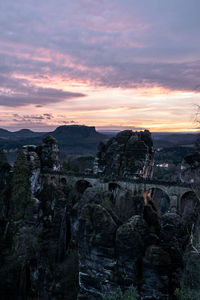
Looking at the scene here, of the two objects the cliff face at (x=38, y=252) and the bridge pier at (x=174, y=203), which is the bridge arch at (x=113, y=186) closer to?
the bridge pier at (x=174, y=203)

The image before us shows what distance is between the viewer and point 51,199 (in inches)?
1994

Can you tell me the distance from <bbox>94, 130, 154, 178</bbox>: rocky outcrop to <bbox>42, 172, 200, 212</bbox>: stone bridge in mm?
2799

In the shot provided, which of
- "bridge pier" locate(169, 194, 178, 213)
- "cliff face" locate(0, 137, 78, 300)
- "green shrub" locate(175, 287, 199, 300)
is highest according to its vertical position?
"green shrub" locate(175, 287, 199, 300)

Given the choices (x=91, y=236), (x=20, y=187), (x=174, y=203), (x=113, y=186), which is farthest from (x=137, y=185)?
(x=91, y=236)

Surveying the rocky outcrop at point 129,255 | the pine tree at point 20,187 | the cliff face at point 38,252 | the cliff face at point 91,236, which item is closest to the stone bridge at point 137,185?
the cliff face at point 91,236

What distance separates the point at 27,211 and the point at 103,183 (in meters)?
20.5

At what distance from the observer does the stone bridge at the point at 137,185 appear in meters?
51.4

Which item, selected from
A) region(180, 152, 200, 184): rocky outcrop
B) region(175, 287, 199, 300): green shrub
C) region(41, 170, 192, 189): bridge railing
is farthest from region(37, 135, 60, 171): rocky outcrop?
region(175, 287, 199, 300): green shrub

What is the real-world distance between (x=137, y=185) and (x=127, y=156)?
854cm

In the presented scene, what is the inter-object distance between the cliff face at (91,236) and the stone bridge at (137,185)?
2.94ft

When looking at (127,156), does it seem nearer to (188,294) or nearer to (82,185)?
(82,185)

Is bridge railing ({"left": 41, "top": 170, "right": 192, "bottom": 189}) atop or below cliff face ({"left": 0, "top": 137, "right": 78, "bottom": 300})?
atop

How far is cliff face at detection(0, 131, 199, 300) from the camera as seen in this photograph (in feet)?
58.2

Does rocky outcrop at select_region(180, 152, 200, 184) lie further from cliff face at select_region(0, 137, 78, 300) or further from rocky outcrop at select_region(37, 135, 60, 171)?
rocky outcrop at select_region(37, 135, 60, 171)
